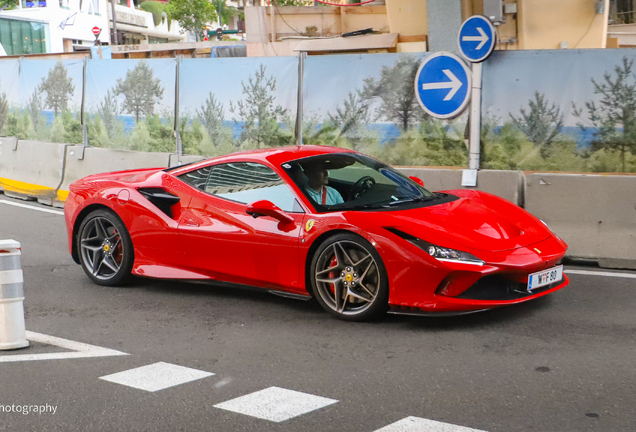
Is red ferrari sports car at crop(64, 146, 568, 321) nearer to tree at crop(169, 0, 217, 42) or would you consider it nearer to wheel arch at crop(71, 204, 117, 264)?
wheel arch at crop(71, 204, 117, 264)

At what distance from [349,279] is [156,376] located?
1650mm

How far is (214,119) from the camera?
12250 mm

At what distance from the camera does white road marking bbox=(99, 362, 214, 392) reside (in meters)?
4.76

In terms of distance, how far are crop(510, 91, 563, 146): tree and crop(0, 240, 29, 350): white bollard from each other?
6029mm

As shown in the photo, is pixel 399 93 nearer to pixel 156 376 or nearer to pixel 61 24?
pixel 156 376

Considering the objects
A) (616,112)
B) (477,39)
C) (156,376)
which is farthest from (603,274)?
(156,376)

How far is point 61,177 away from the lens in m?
13.4

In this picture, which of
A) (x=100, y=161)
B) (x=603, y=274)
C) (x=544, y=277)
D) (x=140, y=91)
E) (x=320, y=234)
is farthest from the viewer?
(x=140, y=91)

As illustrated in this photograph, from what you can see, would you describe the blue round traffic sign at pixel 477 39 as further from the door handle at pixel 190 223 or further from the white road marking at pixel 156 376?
the white road marking at pixel 156 376

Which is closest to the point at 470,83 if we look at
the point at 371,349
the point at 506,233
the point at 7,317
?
the point at 506,233

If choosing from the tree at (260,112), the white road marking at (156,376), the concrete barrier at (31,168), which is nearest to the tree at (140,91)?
the concrete barrier at (31,168)

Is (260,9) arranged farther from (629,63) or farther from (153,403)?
(153,403)

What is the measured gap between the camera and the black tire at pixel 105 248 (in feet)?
24.0

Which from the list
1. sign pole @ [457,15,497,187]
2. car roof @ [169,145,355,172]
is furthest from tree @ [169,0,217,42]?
car roof @ [169,145,355,172]
